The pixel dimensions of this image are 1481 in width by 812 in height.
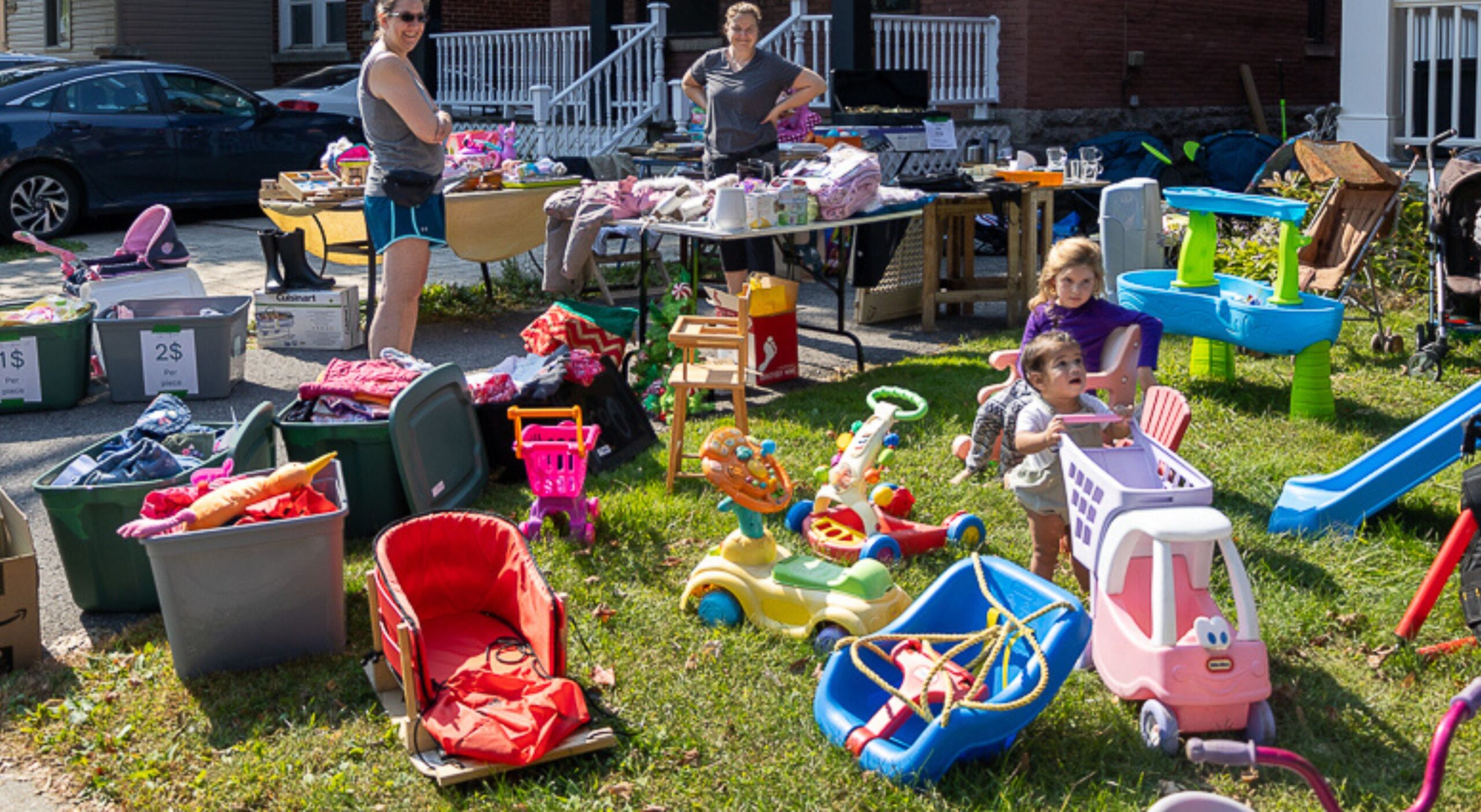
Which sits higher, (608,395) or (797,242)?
(797,242)

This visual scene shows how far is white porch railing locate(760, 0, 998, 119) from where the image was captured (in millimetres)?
14898

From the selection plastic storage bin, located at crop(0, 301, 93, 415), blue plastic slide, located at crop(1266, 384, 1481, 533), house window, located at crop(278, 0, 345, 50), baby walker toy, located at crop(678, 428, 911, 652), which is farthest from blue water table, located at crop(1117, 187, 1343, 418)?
house window, located at crop(278, 0, 345, 50)

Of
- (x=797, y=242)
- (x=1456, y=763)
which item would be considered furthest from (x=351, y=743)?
(x=797, y=242)

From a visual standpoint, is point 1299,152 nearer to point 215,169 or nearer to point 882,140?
point 882,140

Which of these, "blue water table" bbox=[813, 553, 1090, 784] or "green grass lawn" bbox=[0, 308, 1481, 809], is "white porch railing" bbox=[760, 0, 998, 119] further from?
"blue water table" bbox=[813, 553, 1090, 784]

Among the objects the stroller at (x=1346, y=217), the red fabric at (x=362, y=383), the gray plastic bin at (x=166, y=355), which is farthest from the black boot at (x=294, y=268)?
the stroller at (x=1346, y=217)

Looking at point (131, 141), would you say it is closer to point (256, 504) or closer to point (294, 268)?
point (294, 268)

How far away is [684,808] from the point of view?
344 centimetres

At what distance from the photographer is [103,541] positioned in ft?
15.1

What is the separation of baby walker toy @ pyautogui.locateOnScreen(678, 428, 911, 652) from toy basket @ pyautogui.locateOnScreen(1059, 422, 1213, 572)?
0.58 meters

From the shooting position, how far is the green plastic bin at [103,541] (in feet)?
14.9

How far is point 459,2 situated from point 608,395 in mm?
15806

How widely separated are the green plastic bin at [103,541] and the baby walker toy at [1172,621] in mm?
2813

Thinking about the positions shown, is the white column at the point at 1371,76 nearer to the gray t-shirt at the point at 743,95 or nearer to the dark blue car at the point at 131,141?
the gray t-shirt at the point at 743,95
